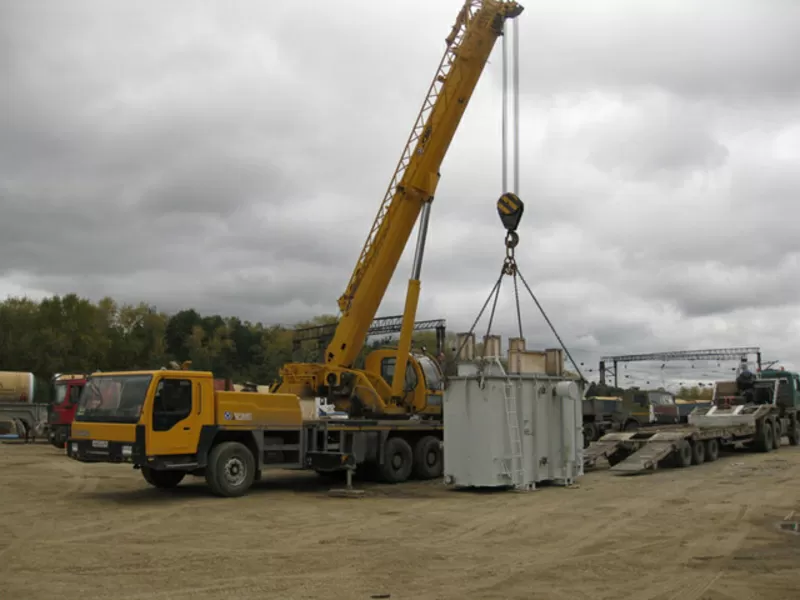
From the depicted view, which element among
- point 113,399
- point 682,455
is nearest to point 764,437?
point 682,455

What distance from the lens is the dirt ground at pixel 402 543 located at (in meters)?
7.72

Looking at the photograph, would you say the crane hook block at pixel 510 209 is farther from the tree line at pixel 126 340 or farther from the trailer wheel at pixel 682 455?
the tree line at pixel 126 340

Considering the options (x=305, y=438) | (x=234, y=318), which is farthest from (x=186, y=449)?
(x=234, y=318)

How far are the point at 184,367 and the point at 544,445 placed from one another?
7.72 meters

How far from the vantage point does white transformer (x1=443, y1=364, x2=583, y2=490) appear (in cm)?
1597

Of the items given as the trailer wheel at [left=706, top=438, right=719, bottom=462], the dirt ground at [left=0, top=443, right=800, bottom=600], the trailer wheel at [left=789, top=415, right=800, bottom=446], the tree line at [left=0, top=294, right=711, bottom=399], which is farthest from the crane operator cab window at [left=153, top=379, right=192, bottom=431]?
the tree line at [left=0, top=294, right=711, bottom=399]

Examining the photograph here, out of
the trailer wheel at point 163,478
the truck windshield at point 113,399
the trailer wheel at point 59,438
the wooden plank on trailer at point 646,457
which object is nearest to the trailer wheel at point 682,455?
the wooden plank on trailer at point 646,457

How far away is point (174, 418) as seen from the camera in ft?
45.9

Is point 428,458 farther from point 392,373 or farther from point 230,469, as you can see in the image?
point 230,469

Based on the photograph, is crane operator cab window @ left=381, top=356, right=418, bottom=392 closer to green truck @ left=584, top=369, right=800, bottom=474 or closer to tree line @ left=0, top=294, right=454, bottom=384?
green truck @ left=584, top=369, right=800, bottom=474

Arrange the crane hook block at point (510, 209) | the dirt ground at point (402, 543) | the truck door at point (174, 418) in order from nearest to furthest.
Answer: the dirt ground at point (402, 543) < the truck door at point (174, 418) < the crane hook block at point (510, 209)

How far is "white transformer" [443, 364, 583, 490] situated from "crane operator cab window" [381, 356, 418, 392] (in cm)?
306

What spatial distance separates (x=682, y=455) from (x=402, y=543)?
13800 mm

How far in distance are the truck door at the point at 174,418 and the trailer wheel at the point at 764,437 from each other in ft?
64.1
